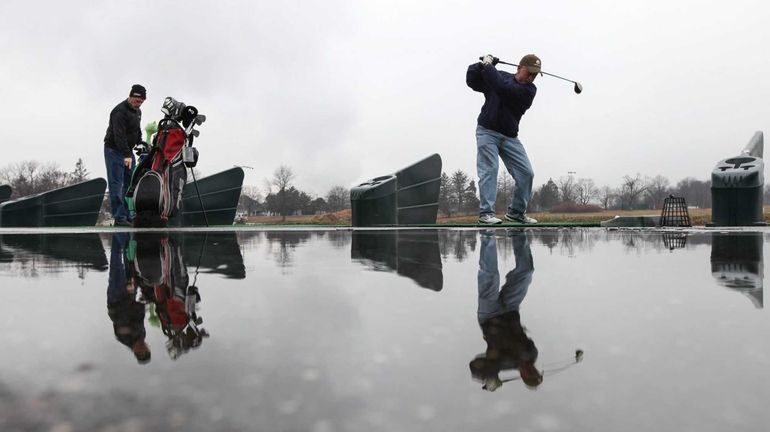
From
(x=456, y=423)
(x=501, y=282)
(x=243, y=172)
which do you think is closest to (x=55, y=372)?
(x=456, y=423)

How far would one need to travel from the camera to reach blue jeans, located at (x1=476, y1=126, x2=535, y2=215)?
7828 mm

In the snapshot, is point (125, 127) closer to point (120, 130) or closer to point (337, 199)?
point (120, 130)

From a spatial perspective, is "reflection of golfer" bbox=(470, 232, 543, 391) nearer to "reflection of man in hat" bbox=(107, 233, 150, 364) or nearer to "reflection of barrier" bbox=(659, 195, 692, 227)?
"reflection of man in hat" bbox=(107, 233, 150, 364)

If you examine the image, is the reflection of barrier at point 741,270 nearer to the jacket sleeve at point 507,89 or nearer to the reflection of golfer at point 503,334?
the reflection of golfer at point 503,334

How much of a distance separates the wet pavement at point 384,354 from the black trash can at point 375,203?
7765 millimetres

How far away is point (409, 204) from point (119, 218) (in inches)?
234

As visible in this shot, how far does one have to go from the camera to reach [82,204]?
624 inches

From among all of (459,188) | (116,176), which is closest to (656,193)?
(459,188)

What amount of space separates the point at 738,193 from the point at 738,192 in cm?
2

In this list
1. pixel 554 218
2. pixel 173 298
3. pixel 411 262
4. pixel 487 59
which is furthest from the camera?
pixel 554 218

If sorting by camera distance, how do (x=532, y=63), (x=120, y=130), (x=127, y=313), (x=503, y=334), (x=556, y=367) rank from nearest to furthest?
1. (x=556, y=367)
2. (x=503, y=334)
3. (x=127, y=313)
4. (x=532, y=63)
5. (x=120, y=130)

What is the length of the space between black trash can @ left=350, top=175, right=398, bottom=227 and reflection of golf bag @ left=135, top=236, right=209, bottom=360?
6886mm

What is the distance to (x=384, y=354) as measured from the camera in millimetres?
1094

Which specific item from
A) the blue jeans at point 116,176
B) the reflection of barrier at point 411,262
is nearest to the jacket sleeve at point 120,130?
the blue jeans at point 116,176
